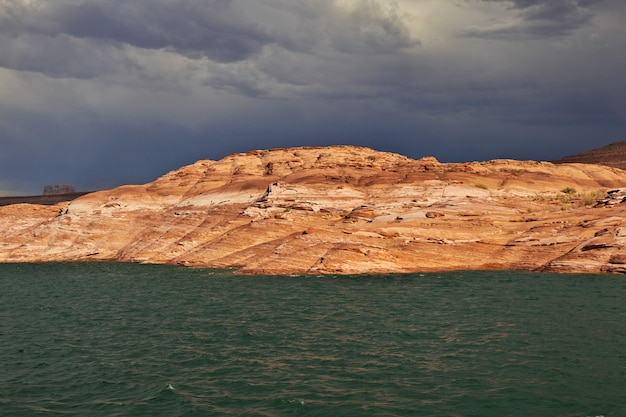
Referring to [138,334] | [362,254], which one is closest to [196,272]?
[362,254]

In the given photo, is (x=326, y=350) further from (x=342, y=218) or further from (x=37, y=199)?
(x=37, y=199)

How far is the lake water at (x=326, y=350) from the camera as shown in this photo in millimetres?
17391

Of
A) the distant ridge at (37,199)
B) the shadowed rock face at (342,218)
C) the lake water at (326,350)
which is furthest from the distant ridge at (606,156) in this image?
the distant ridge at (37,199)

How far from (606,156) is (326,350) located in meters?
116

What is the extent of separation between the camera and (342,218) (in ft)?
193

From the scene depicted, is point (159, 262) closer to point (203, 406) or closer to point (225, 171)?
point (225, 171)

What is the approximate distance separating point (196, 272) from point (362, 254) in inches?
642

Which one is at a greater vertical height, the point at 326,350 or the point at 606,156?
the point at 606,156

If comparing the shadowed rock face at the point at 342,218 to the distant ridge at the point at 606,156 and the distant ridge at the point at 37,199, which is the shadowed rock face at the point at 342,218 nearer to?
the distant ridge at the point at 606,156

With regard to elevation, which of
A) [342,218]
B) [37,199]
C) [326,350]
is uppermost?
[37,199]

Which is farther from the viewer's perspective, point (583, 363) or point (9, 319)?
point (9, 319)

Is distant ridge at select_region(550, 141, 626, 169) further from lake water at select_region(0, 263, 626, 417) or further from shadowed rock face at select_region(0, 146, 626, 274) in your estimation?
lake water at select_region(0, 263, 626, 417)

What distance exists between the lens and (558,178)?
6656cm

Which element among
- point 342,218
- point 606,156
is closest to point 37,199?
point 342,218
